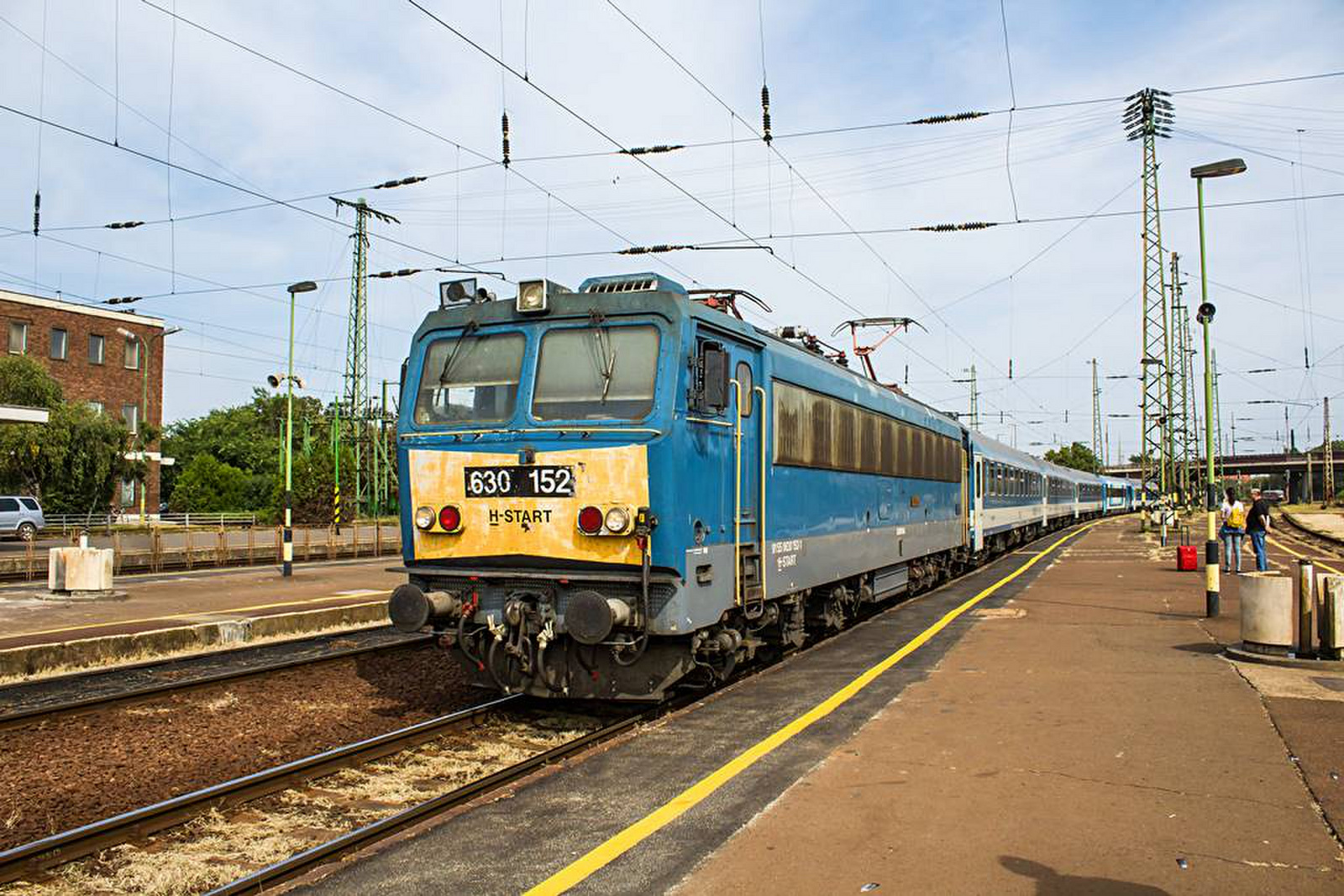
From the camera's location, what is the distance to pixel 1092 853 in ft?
16.7

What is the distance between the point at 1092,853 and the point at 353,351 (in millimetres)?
42009

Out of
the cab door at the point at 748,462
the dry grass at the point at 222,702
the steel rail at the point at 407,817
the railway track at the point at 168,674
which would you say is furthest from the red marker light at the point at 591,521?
the railway track at the point at 168,674

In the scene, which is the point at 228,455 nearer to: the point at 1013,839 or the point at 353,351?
the point at 353,351

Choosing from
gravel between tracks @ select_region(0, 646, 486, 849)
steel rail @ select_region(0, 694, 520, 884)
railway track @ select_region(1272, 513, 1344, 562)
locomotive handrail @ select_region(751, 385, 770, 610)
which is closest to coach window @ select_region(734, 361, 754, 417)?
locomotive handrail @ select_region(751, 385, 770, 610)

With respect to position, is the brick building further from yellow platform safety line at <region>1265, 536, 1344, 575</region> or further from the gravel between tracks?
yellow platform safety line at <region>1265, 536, 1344, 575</region>

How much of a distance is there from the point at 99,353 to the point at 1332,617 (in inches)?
2125

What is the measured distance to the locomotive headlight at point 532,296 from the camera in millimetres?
8289

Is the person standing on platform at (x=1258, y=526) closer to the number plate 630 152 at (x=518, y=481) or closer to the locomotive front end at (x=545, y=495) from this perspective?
the locomotive front end at (x=545, y=495)

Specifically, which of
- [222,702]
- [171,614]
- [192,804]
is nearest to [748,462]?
[192,804]

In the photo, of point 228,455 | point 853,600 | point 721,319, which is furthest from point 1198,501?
point 228,455

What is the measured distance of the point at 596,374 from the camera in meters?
8.12

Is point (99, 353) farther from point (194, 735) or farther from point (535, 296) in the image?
point (535, 296)

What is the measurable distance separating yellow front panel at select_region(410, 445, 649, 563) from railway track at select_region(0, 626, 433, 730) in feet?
11.1

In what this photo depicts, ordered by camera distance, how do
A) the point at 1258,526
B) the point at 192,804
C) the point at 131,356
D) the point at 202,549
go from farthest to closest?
1. the point at 131,356
2. the point at 202,549
3. the point at 1258,526
4. the point at 192,804
